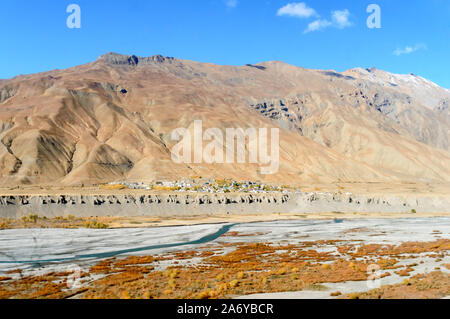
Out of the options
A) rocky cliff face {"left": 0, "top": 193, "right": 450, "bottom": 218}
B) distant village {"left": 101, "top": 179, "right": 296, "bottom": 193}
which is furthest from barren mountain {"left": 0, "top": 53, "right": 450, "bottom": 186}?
rocky cliff face {"left": 0, "top": 193, "right": 450, "bottom": 218}

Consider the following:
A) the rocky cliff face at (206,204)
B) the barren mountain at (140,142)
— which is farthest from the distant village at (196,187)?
the barren mountain at (140,142)

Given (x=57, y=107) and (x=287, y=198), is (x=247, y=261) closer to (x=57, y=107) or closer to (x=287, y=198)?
(x=287, y=198)

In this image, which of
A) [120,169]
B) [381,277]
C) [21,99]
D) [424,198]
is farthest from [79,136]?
[381,277]

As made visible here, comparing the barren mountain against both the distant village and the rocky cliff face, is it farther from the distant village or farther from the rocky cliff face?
the rocky cliff face

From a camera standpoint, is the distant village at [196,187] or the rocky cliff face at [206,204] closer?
the rocky cliff face at [206,204]

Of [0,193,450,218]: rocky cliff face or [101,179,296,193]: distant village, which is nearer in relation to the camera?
[0,193,450,218]: rocky cliff face

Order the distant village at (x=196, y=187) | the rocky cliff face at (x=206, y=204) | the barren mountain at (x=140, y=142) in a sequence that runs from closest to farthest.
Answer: the rocky cliff face at (x=206, y=204), the distant village at (x=196, y=187), the barren mountain at (x=140, y=142)

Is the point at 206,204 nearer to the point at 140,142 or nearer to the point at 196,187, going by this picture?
the point at 196,187

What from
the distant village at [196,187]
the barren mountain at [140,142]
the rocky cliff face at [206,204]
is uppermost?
the barren mountain at [140,142]

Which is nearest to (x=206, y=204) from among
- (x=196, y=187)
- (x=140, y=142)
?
(x=196, y=187)

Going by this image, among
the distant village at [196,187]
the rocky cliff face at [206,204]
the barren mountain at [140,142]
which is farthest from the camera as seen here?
the barren mountain at [140,142]

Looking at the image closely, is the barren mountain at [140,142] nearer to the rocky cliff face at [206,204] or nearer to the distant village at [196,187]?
the distant village at [196,187]

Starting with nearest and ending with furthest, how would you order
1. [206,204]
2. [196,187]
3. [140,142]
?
[206,204] < [196,187] < [140,142]
